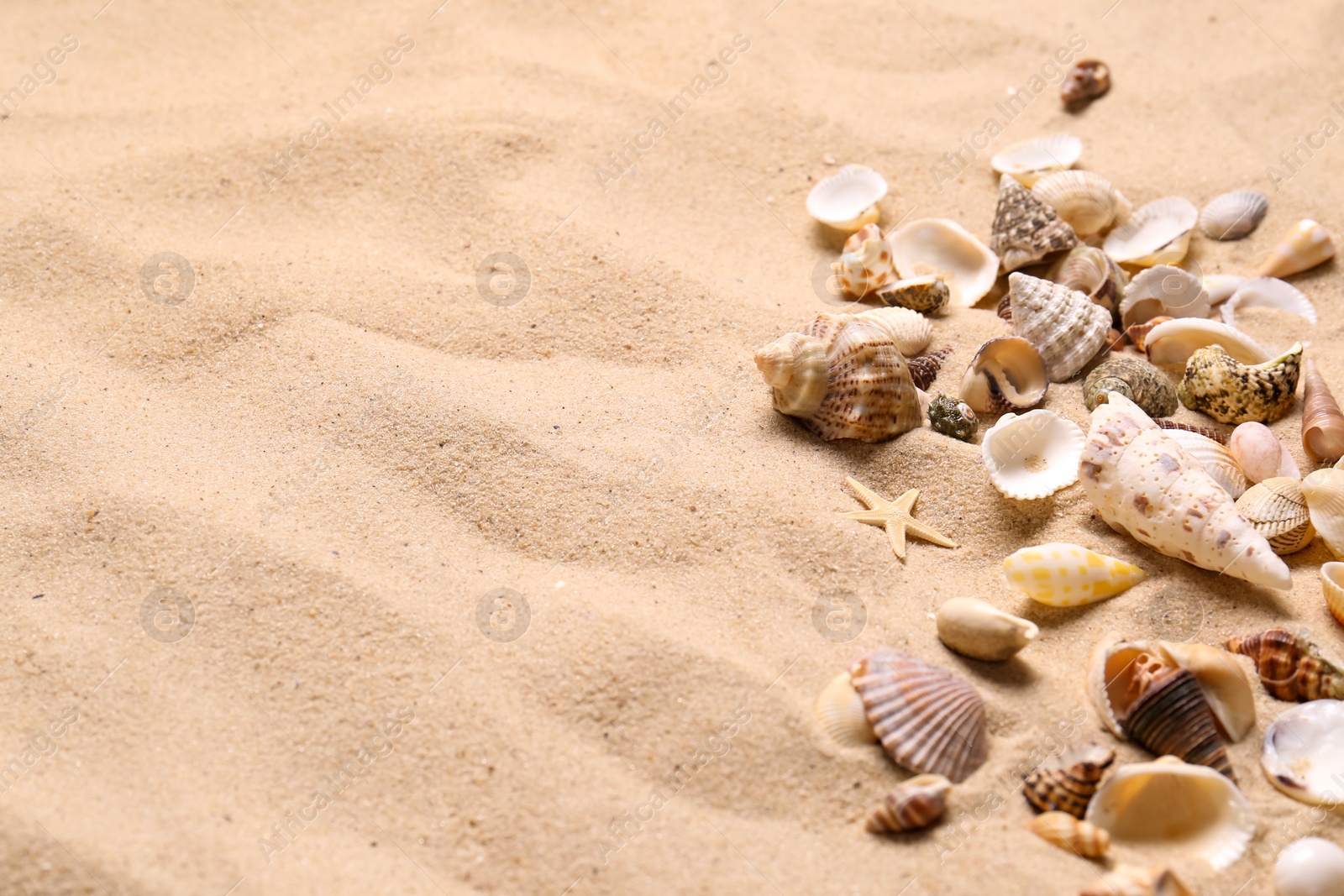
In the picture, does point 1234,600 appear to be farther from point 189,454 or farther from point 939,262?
point 189,454

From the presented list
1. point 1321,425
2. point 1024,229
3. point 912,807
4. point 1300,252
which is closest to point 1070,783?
point 912,807

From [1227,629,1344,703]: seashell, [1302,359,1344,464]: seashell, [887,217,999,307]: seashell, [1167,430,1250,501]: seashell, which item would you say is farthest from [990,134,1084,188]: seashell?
[1227,629,1344,703]: seashell

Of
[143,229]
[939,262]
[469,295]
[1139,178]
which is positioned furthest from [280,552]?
[1139,178]

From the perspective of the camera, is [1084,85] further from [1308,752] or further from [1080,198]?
[1308,752]

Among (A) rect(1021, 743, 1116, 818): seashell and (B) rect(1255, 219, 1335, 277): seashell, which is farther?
(B) rect(1255, 219, 1335, 277): seashell

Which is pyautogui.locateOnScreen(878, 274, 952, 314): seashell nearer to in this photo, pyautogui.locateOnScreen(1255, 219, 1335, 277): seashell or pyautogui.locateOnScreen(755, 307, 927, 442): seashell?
pyautogui.locateOnScreen(755, 307, 927, 442): seashell

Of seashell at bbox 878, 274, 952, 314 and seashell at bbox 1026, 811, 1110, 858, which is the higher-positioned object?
seashell at bbox 878, 274, 952, 314

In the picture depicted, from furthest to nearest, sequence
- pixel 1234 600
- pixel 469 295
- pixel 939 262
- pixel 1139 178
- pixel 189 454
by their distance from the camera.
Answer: pixel 1139 178 < pixel 939 262 < pixel 469 295 < pixel 189 454 < pixel 1234 600

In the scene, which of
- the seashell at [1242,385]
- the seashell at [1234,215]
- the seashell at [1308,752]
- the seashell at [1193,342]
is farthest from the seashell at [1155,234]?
the seashell at [1308,752]
